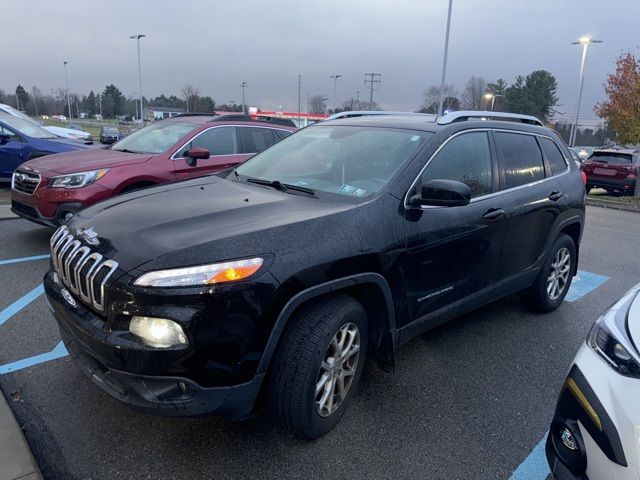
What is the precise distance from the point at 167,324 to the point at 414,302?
1.56 metres

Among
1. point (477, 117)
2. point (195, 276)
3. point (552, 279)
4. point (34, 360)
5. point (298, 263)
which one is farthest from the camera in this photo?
point (552, 279)

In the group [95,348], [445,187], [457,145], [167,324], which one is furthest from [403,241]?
[95,348]

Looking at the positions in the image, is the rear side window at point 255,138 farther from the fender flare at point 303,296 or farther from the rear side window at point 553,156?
the fender flare at point 303,296

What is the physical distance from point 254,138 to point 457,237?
4.67m

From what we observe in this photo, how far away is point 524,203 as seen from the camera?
12.5ft

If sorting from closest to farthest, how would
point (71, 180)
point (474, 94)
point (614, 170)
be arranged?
point (71, 180) < point (614, 170) < point (474, 94)

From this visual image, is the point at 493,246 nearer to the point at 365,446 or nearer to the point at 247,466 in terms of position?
the point at 365,446

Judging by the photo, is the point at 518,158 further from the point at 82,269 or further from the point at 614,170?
the point at 614,170

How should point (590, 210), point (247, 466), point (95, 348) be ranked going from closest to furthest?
1. point (95, 348)
2. point (247, 466)
3. point (590, 210)

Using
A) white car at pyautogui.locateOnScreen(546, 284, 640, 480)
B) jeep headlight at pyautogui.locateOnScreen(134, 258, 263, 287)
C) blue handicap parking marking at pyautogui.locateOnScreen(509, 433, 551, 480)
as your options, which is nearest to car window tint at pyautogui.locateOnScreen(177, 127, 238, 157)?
jeep headlight at pyautogui.locateOnScreen(134, 258, 263, 287)

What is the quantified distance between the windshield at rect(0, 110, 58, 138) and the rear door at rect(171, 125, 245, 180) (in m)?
5.15

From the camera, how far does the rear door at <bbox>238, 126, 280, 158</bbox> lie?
7000 mm

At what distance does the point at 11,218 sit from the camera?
729 centimetres

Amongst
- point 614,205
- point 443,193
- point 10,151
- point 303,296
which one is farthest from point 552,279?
point 614,205
